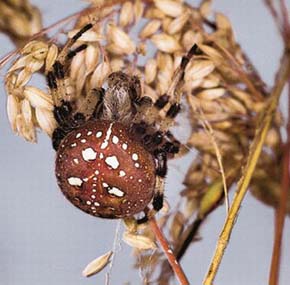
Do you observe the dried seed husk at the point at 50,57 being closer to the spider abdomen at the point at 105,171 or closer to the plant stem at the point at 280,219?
the spider abdomen at the point at 105,171

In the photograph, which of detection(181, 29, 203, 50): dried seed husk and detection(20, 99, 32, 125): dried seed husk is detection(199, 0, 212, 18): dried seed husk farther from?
detection(20, 99, 32, 125): dried seed husk

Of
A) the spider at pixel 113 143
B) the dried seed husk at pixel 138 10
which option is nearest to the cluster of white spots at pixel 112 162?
the spider at pixel 113 143

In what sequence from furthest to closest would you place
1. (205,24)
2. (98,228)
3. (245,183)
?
(98,228) < (205,24) < (245,183)

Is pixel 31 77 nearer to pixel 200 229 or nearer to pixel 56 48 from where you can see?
pixel 56 48

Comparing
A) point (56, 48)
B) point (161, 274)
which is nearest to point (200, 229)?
point (161, 274)

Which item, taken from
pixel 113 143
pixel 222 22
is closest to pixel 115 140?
pixel 113 143
